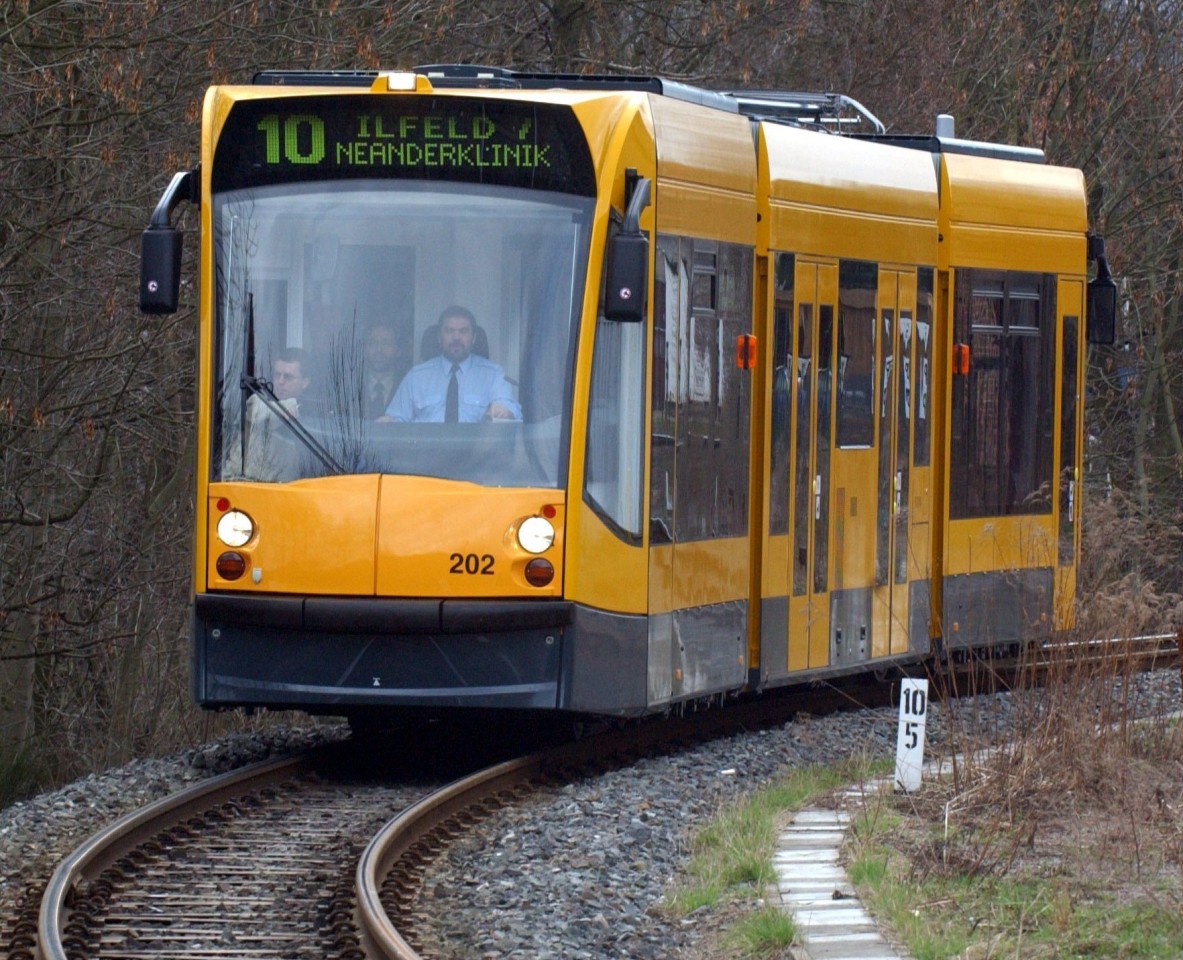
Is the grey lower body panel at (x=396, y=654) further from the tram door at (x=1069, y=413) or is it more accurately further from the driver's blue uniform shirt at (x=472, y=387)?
the tram door at (x=1069, y=413)

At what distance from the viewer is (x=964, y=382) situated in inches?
579

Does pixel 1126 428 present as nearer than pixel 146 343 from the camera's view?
No

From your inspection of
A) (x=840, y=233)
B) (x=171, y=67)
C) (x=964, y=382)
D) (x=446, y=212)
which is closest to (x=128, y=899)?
(x=446, y=212)

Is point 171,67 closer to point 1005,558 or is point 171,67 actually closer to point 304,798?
point 1005,558

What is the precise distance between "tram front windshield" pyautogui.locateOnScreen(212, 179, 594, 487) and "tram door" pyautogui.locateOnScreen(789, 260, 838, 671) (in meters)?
2.67

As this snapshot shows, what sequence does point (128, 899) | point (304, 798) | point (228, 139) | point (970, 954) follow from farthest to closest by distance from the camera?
A: point (228, 139)
point (304, 798)
point (128, 899)
point (970, 954)

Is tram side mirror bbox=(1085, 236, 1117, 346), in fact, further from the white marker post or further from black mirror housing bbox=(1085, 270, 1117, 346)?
the white marker post

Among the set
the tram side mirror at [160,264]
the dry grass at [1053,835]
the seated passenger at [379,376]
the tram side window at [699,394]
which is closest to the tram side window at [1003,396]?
the tram side window at [699,394]

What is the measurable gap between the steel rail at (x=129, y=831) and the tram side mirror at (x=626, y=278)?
2519 millimetres

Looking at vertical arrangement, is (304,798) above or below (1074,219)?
below

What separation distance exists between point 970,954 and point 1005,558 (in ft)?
29.2

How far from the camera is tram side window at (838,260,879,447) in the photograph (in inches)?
519

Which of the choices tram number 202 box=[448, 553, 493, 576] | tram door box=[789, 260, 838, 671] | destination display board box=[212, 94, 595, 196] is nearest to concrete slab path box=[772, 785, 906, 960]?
tram number 202 box=[448, 553, 493, 576]

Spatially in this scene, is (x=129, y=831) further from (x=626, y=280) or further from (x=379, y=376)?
(x=626, y=280)
